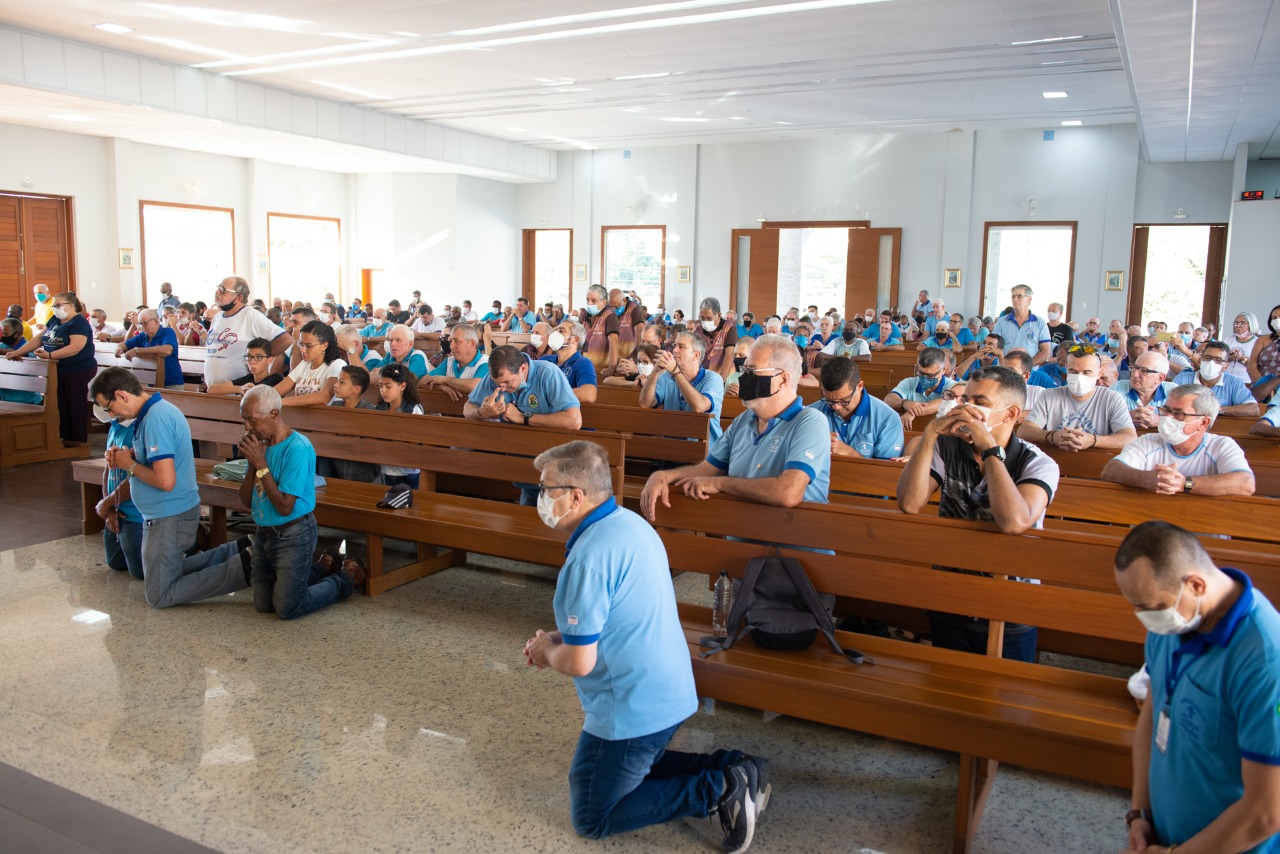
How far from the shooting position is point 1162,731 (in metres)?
2.13

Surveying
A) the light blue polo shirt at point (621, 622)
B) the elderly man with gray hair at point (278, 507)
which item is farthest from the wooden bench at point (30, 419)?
the light blue polo shirt at point (621, 622)

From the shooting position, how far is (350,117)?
59.9 ft

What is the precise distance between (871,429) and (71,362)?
8465mm

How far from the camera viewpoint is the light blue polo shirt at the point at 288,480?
4848 mm

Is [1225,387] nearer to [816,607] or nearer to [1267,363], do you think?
[1267,363]

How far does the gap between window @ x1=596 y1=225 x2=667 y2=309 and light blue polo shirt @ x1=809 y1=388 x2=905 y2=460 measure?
18.3 metres

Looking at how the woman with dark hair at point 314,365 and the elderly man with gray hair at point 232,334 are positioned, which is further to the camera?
the elderly man with gray hair at point 232,334

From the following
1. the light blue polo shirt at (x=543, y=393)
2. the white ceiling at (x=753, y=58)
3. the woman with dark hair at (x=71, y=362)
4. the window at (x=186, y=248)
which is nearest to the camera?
the light blue polo shirt at (x=543, y=393)

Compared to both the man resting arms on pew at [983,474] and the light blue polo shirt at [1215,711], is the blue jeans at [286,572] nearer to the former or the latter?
the man resting arms on pew at [983,474]

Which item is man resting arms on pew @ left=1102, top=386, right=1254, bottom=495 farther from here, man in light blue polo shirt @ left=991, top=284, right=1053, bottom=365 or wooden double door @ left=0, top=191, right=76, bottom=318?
wooden double door @ left=0, top=191, right=76, bottom=318

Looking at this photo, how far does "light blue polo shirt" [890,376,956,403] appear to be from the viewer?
643cm

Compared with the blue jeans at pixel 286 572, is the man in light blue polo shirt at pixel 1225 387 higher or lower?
Answer: higher

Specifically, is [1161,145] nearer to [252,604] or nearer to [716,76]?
[716,76]

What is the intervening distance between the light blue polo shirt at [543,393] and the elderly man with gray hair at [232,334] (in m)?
3.05
